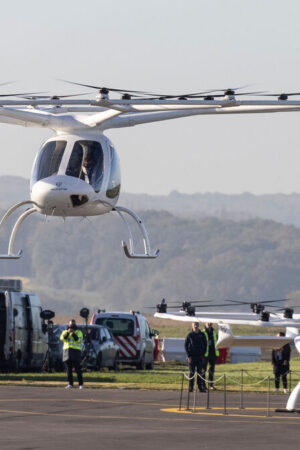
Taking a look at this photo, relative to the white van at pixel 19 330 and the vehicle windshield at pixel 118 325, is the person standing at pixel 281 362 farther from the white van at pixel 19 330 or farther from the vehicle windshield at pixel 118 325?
the vehicle windshield at pixel 118 325

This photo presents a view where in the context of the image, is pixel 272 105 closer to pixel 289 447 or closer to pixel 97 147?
pixel 97 147

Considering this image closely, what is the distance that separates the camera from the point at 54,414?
86.2 ft

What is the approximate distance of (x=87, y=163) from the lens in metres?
32.6

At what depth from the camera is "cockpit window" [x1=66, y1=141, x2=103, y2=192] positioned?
3228 cm

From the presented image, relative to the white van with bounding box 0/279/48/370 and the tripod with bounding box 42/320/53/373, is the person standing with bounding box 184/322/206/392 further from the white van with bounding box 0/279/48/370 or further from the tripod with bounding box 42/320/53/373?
the tripod with bounding box 42/320/53/373

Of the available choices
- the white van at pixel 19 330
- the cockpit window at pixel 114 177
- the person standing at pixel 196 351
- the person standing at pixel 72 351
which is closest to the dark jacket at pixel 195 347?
the person standing at pixel 196 351

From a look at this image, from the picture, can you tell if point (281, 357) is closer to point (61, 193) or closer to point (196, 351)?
point (196, 351)

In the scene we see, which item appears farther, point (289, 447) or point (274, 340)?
point (274, 340)

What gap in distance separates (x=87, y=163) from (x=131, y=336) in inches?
619

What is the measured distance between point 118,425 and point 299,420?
3542 mm

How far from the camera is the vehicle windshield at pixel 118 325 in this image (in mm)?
47500

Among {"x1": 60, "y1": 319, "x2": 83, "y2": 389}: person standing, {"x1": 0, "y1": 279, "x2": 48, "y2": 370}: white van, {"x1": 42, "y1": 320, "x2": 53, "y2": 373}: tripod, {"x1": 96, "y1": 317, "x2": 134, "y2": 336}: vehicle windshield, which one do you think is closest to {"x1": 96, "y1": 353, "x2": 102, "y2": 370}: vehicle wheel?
{"x1": 42, "y1": 320, "x2": 53, "y2": 373}: tripod

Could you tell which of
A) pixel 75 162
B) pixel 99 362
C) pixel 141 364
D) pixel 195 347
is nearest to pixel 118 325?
pixel 141 364

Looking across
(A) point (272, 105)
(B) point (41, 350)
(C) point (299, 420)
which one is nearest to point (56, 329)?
(B) point (41, 350)
